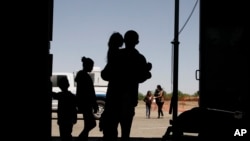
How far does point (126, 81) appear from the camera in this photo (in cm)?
487

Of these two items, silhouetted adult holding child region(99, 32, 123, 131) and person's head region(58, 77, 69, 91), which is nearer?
silhouetted adult holding child region(99, 32, 123, 131)

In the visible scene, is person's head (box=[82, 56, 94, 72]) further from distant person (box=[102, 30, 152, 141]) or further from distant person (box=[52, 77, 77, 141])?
distant person (box=[102, 30, 152, 141])

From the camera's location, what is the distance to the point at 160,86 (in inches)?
846

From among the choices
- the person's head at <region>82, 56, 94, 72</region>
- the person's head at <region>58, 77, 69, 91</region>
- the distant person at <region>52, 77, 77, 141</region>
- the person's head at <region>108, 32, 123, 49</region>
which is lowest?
the distant person at <region>52, 77, 77, 141</region>

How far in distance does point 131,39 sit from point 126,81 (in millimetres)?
480

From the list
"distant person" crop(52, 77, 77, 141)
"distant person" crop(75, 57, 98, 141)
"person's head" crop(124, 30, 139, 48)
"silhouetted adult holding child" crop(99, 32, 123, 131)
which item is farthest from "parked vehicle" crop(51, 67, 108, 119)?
"person's head" crop(124, 30, 139, 48)

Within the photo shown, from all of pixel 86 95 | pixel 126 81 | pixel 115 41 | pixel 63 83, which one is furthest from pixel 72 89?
pixel 126 81

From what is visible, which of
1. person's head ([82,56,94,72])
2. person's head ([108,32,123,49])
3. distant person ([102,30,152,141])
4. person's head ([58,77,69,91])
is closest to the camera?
distant person ([102,30,152,141])

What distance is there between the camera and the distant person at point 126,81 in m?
4.83

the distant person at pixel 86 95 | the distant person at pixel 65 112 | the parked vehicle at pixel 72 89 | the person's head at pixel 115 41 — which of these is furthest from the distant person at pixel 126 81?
the parked vehicle at pixel 72 89

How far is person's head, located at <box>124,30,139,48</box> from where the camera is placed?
488 centimetres
